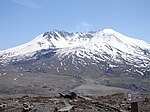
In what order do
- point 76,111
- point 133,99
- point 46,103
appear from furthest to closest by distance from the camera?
point 46,103
point 76,111
point 133,99

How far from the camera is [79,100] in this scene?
27016mm

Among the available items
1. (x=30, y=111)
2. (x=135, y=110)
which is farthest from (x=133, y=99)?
(x=30, y=111)

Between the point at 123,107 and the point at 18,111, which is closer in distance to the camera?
the point at 18,111

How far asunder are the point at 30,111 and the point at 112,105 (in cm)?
636

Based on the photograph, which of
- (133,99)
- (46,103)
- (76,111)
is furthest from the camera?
(46,103)

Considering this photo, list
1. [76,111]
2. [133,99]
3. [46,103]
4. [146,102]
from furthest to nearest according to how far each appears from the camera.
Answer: [146,102]
[46,103]
[76,111]
[133,99]

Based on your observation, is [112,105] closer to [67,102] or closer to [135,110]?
[67,102]

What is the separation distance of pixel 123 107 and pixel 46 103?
19.0 ft

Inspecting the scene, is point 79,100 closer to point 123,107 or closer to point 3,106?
point 123,107

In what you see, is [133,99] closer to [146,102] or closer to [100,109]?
[100,109]

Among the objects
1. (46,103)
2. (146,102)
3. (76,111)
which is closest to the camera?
(76,111)

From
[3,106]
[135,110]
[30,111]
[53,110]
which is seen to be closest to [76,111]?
[53,110]

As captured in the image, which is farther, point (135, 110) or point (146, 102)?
point (146, 102)

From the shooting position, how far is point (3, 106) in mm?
26188
